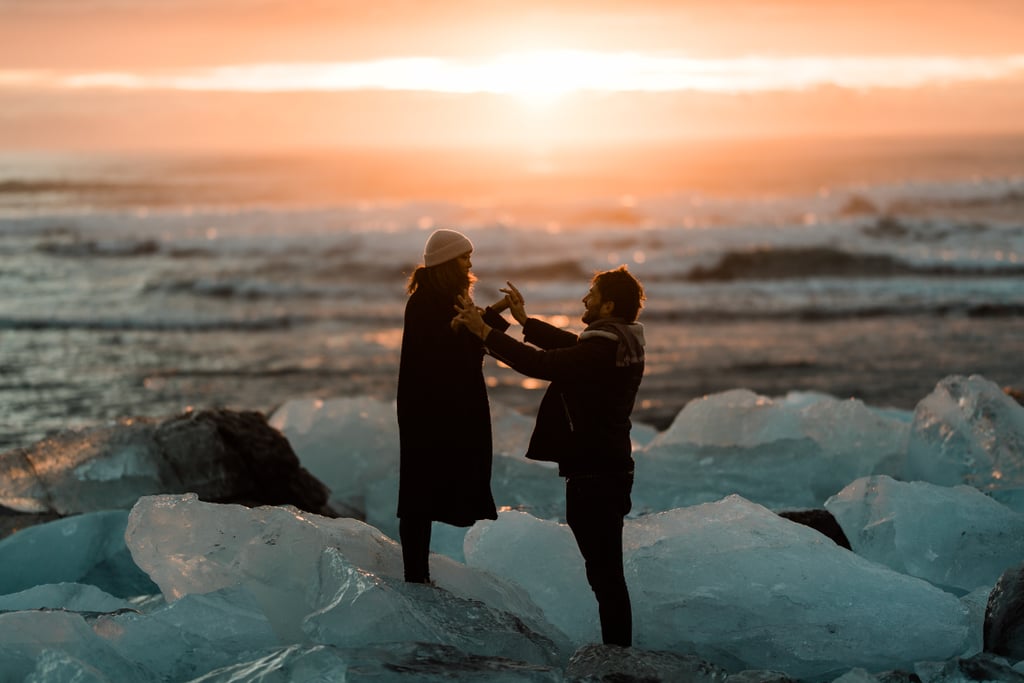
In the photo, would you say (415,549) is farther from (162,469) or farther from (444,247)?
(162,469)

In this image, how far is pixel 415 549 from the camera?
463 cm

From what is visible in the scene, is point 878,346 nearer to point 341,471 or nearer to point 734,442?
point 734,442

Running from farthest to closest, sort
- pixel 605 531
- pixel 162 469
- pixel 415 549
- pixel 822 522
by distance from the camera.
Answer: pixel 162 469 < pixel 822 522 < pixel 415 549 < pixel 605 531

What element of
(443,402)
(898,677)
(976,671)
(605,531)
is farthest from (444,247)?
(976,671)

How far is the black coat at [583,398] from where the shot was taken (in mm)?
4133

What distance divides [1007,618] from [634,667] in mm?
1695

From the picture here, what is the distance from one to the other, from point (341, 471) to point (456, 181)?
64913 mm

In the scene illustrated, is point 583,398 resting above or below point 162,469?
above

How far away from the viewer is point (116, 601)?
5738 mm

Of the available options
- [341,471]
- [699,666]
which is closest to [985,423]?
[699,666]

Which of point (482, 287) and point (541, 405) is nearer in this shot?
point (541, 405)

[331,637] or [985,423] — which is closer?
[331,637]

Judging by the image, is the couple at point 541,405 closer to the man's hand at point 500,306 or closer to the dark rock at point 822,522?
the man's hand at point 500,306

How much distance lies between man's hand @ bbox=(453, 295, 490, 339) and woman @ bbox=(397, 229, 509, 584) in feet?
0.36
